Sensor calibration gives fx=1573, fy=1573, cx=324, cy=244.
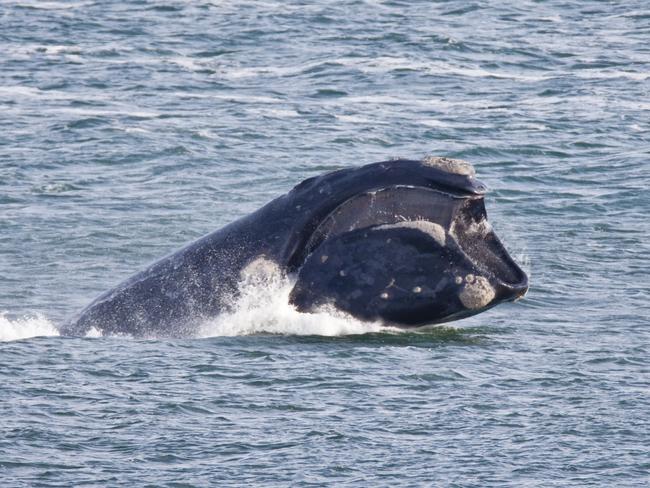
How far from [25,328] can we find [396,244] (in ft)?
16.6

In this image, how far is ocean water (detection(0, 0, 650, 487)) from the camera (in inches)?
566

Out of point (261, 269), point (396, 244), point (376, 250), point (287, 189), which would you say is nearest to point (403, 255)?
point (396, 244)

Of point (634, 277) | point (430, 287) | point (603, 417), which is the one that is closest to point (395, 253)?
point (430, 287)

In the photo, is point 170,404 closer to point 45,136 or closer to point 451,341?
point 451,341

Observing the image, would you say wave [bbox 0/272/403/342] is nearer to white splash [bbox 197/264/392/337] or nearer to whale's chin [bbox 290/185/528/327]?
white splash [bbox 197/264/392/337]

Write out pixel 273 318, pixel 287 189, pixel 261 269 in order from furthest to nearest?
1. pixel 287 189
2. pixel 273 318
3. pixel 261 269

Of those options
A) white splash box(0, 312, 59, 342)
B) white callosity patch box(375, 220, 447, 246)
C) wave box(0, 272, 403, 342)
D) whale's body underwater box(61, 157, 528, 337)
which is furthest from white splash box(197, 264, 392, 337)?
white splash box(0, 312, 59, 342)

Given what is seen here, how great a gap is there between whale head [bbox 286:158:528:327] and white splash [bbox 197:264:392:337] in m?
0.20

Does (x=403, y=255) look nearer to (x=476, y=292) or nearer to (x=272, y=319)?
(x=476, y=292)

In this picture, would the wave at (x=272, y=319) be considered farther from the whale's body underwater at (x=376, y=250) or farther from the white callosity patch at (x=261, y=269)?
the whale's body underwater at (x=376, y=250)

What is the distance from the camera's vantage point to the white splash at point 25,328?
1865 centimetres

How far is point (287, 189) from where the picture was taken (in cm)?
2972

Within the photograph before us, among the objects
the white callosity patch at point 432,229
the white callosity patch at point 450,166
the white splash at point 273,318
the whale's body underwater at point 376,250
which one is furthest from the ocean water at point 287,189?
the white callosity patch at point 450,166

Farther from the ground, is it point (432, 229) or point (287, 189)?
point (432, 229)
